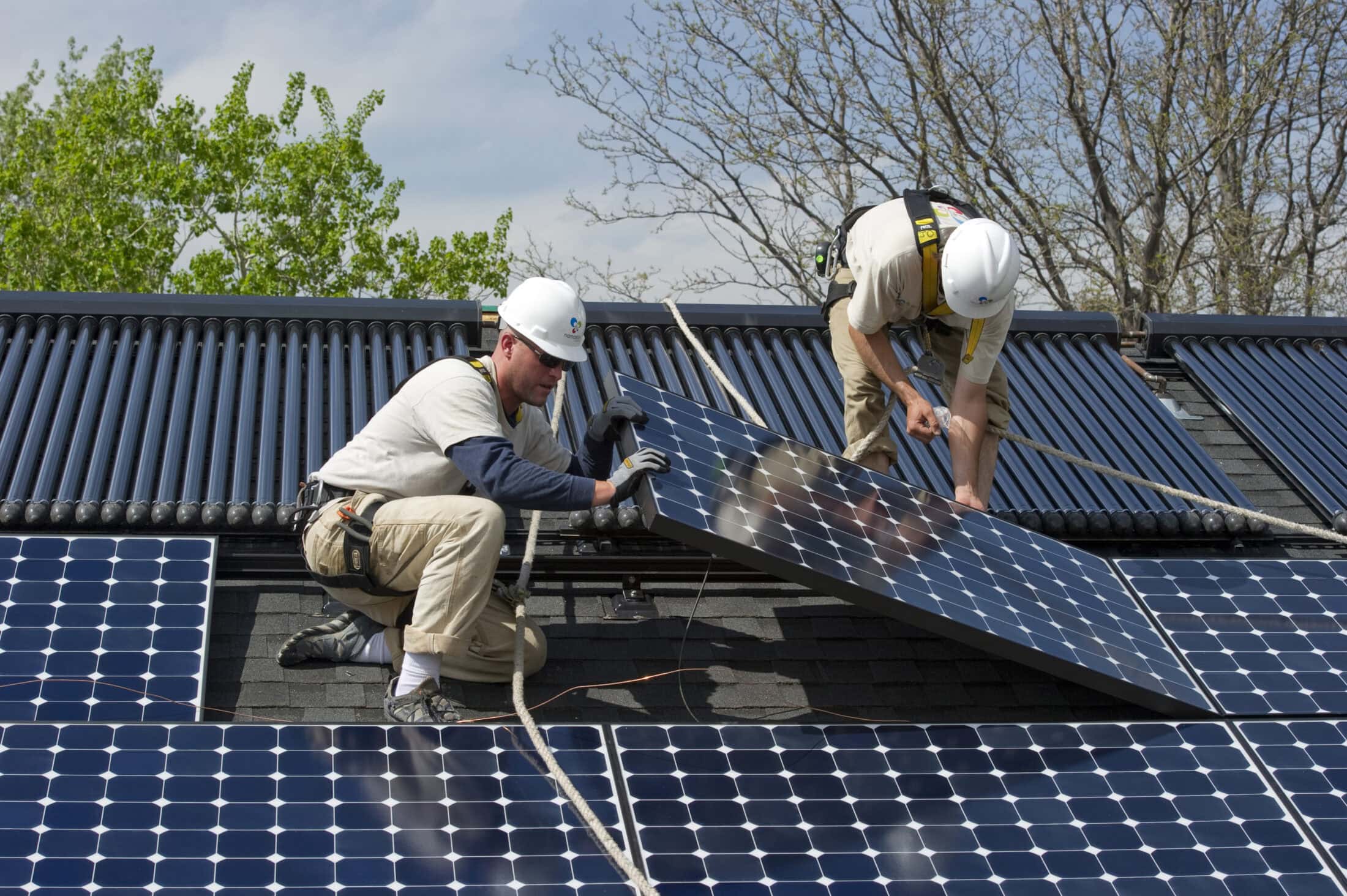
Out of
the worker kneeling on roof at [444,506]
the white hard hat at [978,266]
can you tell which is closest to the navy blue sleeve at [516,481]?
the worker kneeling on roof at [444,506]

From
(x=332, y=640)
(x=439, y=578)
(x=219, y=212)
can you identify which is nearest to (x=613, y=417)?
(x=439, y=578)

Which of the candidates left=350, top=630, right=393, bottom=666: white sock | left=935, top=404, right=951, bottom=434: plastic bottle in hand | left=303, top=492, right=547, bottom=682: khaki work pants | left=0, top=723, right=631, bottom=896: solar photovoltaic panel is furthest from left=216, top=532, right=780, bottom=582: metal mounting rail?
left=0, top=723, right=631, bottom=896: solar photovoltaic panel

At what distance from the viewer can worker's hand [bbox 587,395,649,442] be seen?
20.1ft

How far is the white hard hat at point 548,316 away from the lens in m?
6.00

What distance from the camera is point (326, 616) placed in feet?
20.1

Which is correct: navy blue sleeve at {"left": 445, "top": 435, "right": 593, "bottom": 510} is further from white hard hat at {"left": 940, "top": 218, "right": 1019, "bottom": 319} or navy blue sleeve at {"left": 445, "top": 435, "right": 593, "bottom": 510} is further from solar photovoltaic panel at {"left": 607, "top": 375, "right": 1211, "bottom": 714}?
white hard hat at {"left": 940, "top": 218, "right": 1019, "bottom": 319}

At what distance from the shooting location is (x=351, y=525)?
5.77m

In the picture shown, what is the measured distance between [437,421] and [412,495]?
43 cm

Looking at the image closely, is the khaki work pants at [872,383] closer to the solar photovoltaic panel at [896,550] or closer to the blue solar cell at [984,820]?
the solar photovoltaic panel at [896,550]

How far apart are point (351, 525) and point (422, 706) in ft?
2.73

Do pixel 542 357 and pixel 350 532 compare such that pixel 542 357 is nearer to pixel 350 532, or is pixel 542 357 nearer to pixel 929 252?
pixel 350 532

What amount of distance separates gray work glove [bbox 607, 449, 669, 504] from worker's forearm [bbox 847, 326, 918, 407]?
196 cm

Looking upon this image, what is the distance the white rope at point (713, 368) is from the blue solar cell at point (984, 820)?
254 cm

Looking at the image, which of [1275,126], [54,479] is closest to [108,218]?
[1275,126]
